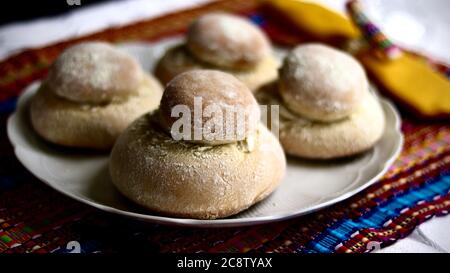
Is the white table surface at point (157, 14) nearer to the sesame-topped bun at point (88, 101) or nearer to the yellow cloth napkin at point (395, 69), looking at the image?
the yellow cloth napkin at point (395, 69)

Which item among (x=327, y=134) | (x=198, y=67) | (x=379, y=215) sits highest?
(x=198, y=67)

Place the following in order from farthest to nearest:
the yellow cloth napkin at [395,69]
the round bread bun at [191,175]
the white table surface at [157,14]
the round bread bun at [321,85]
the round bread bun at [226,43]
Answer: the white table surface at [157,14]
the yellow cloth napkin at [395,69]
the round bread bun at [226,43]
the round bread bun at [321,85]
the round bread bun at [191,175]

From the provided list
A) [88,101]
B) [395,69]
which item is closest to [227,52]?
[88,101]

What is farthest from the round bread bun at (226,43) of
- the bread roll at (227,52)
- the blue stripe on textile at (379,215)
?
the blue stripe on textile at (379,215)

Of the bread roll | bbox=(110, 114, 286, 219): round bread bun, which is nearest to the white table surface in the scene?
the bread roll

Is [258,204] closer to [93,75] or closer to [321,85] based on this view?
[321,85]
